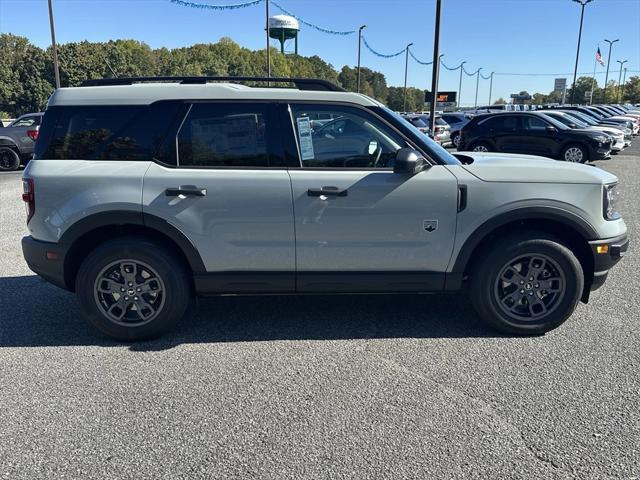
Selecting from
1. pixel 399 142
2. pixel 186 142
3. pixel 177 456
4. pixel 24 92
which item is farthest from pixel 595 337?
pixel 24 92

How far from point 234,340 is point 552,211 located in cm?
257

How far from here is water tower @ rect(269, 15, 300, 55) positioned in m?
60.8

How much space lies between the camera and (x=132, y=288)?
3.86 meters

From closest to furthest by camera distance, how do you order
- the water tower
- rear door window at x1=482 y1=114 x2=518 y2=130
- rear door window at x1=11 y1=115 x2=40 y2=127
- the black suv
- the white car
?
the black suv < rear door window at x1=11 y1=115 x2=40 y2=127 < rear door window at x1=482 y1=114 x2=518 y2=130 < the white car < the water tower

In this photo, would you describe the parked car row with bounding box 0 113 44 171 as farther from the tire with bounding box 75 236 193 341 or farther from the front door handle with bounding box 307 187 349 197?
the front door handle with bounding box 307 187 349 197

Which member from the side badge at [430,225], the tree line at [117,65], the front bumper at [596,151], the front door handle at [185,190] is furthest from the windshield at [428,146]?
the tree line at [117,65]

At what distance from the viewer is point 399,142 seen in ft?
12.4

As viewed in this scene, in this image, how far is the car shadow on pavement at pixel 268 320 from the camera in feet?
13.1

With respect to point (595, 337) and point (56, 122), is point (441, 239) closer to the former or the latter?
point (595, 337)

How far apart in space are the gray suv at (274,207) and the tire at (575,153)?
12.6 meters

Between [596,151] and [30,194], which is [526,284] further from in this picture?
[596,151]

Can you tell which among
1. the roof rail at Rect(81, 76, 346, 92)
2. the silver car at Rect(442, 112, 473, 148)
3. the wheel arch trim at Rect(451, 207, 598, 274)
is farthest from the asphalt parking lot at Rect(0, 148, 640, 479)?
the silver car at Rect(442, 112, 473, 148)

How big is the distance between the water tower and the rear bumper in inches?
2431

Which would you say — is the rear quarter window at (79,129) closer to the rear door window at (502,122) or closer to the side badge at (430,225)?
the side badge at (430,225)
